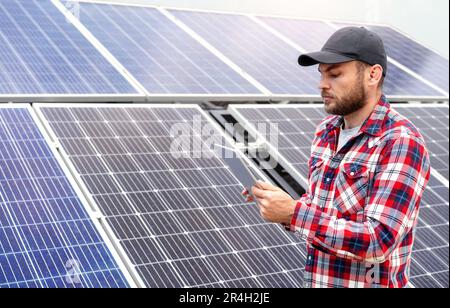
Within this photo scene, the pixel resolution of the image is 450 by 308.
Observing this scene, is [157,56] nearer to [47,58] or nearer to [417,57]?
[47,58]

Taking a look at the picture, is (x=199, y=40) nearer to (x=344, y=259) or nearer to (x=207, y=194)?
(x=207, y=194)

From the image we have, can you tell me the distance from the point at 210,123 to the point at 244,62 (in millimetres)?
2360

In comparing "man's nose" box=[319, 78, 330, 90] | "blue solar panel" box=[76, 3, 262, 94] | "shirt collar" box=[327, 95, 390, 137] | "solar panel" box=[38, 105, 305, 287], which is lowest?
"solar panel" box=[38, 105, 305, 287]

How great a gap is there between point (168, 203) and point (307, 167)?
6.32 feet

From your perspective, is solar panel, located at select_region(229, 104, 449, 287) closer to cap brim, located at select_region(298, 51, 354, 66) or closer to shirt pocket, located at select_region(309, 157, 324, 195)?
shirt pocket, located at select_region(309, 157, 324, 195)

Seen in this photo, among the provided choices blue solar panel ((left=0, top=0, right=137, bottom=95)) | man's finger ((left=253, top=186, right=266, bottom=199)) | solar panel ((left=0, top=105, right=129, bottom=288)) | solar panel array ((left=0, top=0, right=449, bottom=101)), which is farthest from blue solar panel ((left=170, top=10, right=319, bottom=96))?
man's finger ((left=253, top=186, right=266, bottom=199))

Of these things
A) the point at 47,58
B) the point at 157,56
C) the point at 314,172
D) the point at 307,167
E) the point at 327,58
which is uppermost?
the point at 327,58

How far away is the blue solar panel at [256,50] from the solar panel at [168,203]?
233cm

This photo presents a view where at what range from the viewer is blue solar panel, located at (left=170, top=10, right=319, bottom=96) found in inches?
373

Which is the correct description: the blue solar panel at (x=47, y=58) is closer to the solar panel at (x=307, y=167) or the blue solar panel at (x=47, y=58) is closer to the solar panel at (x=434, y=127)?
the solar panel at (x=307, y=167)

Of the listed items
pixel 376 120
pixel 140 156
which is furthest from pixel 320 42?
pixel 376 120

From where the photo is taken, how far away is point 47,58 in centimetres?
804
